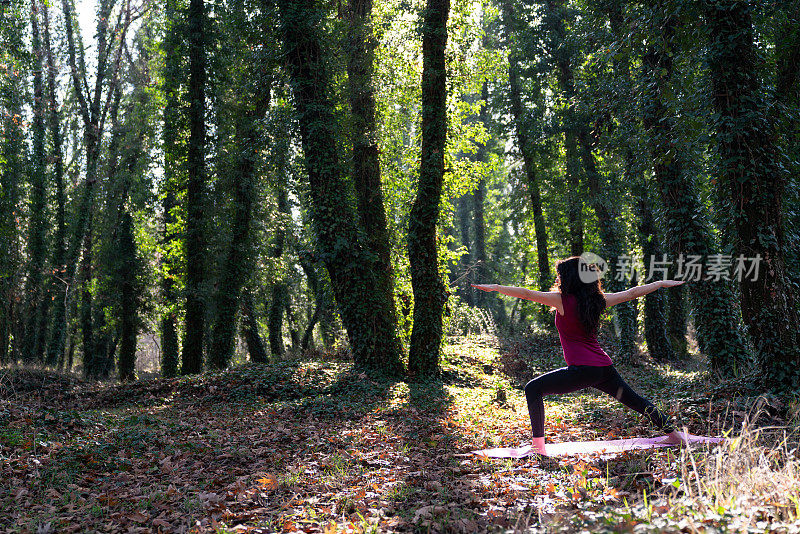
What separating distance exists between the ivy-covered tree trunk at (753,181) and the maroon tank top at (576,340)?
2.78 m

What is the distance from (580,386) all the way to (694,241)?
698 cm

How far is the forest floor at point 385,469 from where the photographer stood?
13.7ft

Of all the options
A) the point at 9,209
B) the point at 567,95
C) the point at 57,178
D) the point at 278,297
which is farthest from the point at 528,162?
the point at 9,209

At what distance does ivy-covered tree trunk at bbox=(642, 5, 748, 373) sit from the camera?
435 inches

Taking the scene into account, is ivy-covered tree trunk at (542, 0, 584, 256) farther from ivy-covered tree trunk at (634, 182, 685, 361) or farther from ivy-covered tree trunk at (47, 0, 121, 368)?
ivy-covered tree trunk at (47, 0, 121, 368)

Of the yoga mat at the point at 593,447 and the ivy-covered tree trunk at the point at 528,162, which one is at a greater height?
the ivy-covered tree trunk at the point at 528,162

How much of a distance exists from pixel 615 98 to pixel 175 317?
17.5 m

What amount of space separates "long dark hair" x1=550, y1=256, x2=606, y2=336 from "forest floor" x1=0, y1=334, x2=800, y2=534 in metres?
1.42

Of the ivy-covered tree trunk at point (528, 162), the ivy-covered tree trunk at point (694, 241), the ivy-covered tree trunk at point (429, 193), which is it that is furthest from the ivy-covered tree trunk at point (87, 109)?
the ivy-covered tree trunk at point (694, 241)

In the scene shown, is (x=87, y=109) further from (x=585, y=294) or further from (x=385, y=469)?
(x=585, y=294)

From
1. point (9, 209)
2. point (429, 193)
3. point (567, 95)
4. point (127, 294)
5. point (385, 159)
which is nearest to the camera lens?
point (429, 193)

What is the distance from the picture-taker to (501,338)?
2512 centimetres

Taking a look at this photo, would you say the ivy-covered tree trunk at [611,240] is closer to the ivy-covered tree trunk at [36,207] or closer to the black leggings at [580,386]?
the black leggings at [580,386]

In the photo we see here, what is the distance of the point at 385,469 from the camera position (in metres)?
6.39
